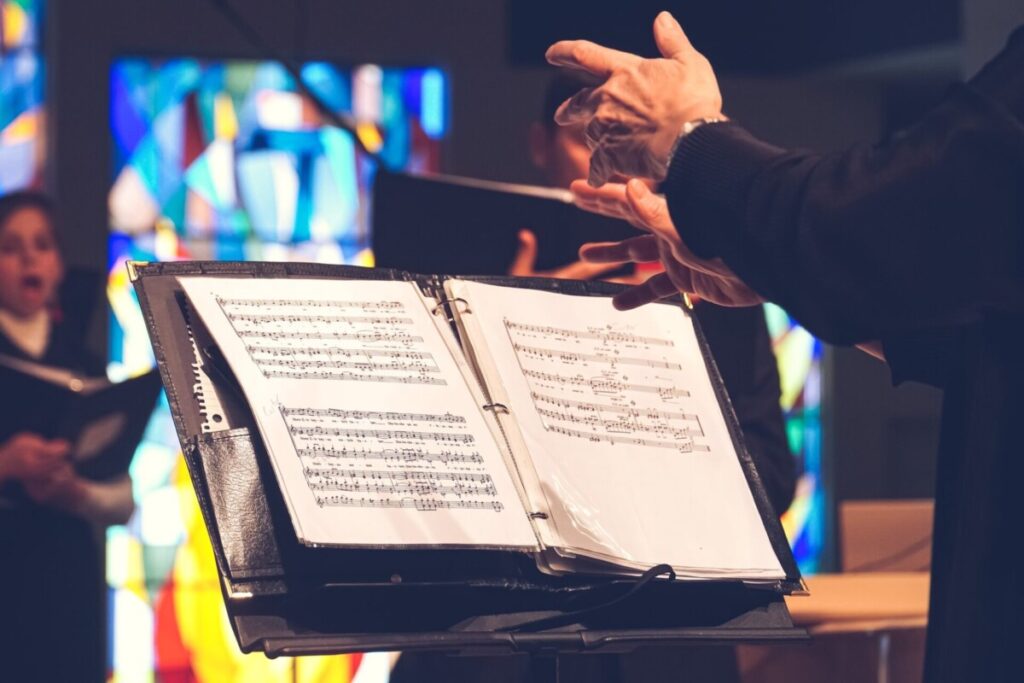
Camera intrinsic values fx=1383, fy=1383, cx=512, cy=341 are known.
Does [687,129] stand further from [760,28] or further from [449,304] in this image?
[760,28]

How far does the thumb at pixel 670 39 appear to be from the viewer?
1.25 meters

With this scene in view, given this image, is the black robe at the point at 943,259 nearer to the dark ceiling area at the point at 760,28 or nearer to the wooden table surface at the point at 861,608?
the wooden table surface at the point at 861,608

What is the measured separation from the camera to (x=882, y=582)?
11.1 ft

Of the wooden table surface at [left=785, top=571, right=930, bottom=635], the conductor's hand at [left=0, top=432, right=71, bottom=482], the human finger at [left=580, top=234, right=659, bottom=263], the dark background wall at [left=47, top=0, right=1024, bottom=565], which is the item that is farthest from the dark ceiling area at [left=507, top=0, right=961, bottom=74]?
the human finger at [left=580, top=234, right=659, bottom=263]

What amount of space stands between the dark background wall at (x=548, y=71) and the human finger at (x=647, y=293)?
13.6 feet

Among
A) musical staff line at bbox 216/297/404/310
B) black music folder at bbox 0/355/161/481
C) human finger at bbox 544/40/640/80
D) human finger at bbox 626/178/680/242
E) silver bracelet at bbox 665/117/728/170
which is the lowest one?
black music folder at bbox 0/355/161/481

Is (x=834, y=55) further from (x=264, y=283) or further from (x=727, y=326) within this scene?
(x=264, y=283)

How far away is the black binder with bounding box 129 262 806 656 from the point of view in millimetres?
1291

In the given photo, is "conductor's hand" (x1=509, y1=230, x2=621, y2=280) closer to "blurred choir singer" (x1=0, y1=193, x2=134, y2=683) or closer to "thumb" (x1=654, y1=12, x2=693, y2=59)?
"thumb" (x1=654, y1=12, x2=693, y2=59)

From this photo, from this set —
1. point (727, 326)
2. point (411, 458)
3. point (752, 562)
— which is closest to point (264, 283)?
point (411, 458)

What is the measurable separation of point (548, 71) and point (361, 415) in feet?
16.4

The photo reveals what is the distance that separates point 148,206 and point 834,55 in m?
3.16

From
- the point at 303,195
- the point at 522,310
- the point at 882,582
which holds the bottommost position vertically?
the point at 882,582

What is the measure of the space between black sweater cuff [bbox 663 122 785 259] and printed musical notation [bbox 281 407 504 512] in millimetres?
339
